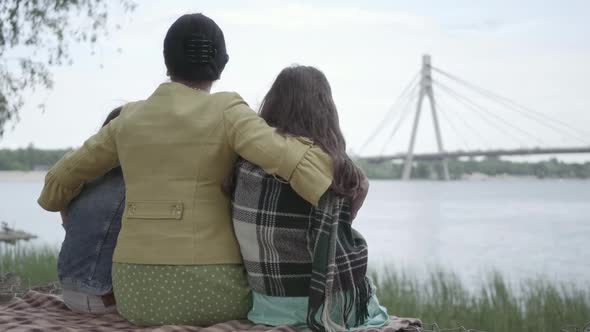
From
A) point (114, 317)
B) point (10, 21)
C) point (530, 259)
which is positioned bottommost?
point (530, 259)

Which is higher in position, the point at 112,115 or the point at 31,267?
the point at 112,115

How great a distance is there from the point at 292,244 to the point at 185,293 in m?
0.24

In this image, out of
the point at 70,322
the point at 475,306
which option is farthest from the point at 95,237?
the point at 475,306

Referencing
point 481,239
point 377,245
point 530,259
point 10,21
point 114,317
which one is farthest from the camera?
point 481,239

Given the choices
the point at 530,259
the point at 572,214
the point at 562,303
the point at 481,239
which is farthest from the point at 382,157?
the point at 562,303

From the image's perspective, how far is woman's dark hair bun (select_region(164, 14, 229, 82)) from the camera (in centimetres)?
172

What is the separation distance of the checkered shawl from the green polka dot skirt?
47mm

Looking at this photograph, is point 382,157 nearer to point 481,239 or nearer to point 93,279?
point 481,239

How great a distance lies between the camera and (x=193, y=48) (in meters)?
1.72

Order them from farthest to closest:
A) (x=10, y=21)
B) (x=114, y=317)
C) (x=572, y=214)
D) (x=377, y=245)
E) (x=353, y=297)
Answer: (x=572, y=214) < (x=377, y=245) < (x=10, y=21) < (x=114, y=317) < (x=353, y=297)

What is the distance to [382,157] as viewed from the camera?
1798 centimetres

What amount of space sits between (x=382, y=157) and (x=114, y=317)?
16.3 meters

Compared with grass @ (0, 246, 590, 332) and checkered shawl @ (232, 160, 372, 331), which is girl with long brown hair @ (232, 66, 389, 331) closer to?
checkered shawl @ (232, 160, 372, 331)

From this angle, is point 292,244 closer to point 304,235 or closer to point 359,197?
point 304,235
